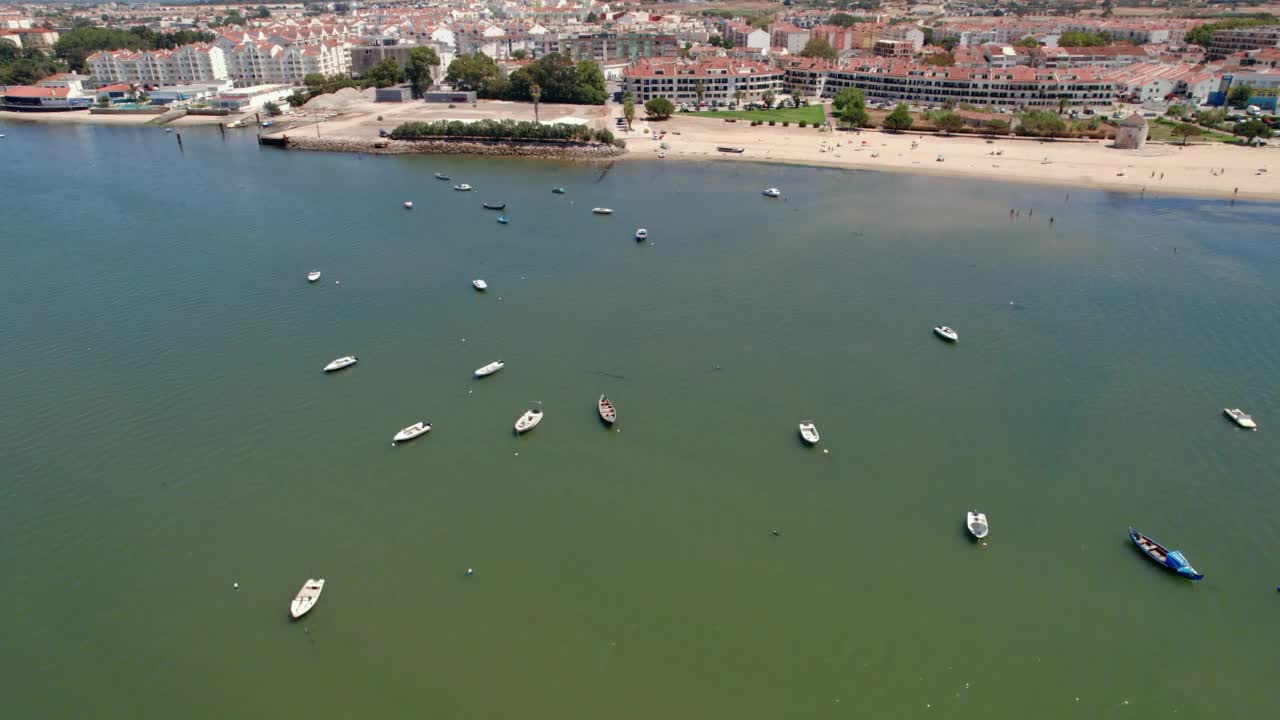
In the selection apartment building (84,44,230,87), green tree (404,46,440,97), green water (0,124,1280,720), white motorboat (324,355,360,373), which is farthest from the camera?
apartment building (84,44,230,87)

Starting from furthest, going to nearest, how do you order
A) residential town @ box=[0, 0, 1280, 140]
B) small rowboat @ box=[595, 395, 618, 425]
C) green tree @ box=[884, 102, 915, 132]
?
1. residential town @ box=[0, 0, 1280, 140]
2. green tree @ box=[884, 102, 915, 132]
3. small rowboat @ box=[595, 395, 618, 425]

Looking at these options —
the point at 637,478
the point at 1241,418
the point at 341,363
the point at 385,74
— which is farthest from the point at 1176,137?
the point at 385,74

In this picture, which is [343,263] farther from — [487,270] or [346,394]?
[346,394]

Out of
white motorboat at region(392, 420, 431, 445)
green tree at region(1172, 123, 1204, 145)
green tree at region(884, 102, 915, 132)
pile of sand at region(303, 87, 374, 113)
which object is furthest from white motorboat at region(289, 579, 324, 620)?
green tree at region(1172, 123, 1204, 145)

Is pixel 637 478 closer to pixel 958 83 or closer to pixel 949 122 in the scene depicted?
pixel 949 122

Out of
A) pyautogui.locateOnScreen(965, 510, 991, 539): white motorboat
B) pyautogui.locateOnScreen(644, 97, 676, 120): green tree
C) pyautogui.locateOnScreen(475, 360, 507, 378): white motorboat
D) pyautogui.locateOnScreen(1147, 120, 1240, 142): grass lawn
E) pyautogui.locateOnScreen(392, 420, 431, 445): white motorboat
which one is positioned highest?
pyautogui.locateOnScreen(644, 97, 676, 120): green tree

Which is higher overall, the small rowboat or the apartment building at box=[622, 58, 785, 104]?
the apartment building at box=[622, 58, 785, 104]

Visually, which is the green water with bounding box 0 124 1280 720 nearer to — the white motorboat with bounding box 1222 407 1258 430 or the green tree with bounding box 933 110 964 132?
the white motorboat with bounding box 1222 407 1258 430

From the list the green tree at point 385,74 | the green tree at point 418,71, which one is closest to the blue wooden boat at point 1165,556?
the green tree at point 418,71
